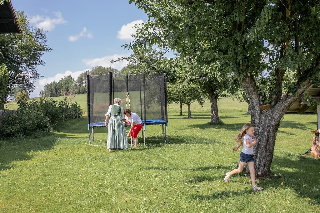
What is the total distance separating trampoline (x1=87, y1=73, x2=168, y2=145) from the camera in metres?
15.2

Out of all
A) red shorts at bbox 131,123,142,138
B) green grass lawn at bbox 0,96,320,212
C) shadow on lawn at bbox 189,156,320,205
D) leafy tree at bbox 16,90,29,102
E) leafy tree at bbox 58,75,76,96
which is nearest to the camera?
green grass lawn at bbox 0,96,320,212

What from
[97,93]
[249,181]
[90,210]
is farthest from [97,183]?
[97,93]

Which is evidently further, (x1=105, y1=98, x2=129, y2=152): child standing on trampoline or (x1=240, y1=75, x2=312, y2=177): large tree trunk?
(x1=105, y1=98, x2=129, y2=152): child standing on trampoline

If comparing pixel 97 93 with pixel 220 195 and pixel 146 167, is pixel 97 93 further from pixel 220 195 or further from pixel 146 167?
pixel 220 195

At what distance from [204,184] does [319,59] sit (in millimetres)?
4212

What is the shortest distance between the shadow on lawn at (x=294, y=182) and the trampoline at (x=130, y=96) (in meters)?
6.07

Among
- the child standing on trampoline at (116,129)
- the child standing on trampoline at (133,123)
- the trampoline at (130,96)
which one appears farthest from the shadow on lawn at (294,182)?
the trampoline at (130,96)

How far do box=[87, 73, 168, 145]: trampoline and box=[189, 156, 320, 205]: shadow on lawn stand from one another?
6070 mm

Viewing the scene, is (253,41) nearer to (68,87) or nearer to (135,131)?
(135,131)

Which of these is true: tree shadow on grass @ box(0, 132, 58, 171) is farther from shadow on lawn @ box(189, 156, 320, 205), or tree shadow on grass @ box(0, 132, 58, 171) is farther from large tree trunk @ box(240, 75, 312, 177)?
large tree trunk @ box(240, 75, 312, 177)

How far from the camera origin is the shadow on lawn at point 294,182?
724 centimetres

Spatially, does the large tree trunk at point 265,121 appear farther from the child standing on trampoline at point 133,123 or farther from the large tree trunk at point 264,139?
the child standing on trampoline at point 133,123

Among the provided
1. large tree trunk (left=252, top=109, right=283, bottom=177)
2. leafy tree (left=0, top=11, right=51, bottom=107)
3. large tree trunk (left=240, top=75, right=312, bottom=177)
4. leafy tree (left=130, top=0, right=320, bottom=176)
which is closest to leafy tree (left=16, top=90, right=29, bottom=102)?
leafy tree (left=0, top=11, right=51, bottom=107)

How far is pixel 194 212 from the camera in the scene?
6141 mm
